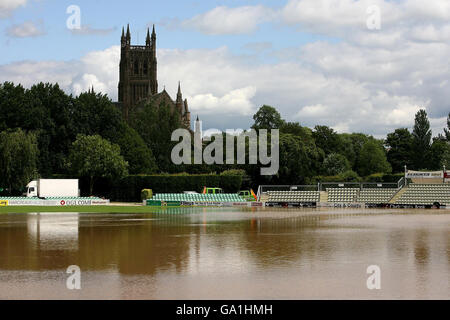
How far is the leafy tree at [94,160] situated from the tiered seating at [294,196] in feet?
65.9

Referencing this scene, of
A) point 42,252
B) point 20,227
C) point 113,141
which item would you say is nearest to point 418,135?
point 113,141

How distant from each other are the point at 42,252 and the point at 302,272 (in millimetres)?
9047

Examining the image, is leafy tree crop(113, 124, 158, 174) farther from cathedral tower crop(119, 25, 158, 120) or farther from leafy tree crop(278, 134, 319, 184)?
cathedral tower crop(119, 25, 158, 120)

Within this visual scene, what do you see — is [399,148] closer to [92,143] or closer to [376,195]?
[376,195]

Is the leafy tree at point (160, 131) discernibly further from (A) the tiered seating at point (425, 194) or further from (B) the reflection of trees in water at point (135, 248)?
(B) the reflection of trees in water at point (135, 248)

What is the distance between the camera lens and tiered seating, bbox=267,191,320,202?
2317 inches

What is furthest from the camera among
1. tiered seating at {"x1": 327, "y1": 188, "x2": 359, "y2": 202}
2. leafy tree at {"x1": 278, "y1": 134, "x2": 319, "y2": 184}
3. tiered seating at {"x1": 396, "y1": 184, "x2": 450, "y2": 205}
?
leafy tree at {"x1": 278, "y1": 134, "x2": 319, "y2": 184}

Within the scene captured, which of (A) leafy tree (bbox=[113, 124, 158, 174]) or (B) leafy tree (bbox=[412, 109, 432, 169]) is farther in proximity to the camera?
(B) leafy tree (bbox=[412, 109, 432, 169])

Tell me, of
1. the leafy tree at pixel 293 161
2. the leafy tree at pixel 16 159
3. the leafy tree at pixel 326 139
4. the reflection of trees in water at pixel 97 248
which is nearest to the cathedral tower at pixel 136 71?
the leafy tree at pixel 326 139

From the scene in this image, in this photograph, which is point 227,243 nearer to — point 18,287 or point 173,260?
point 173,260

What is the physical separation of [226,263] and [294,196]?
1756 inches

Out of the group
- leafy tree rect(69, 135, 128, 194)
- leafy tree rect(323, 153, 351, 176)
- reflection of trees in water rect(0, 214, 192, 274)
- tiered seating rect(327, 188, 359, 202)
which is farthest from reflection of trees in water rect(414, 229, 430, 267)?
leafy tree rect(323, 153, 351, 176)

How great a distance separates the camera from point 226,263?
50.7 ft

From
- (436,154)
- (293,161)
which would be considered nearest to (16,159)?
(293,161)
